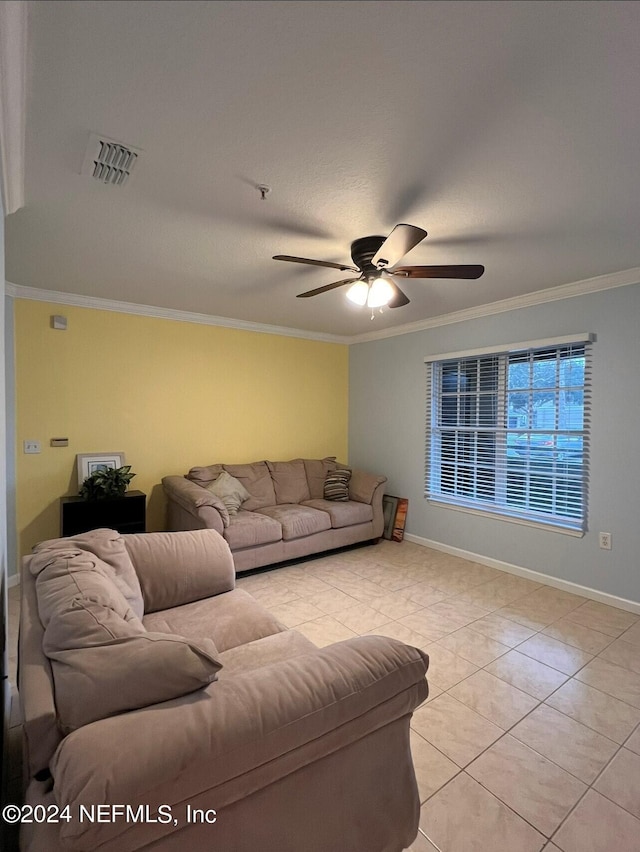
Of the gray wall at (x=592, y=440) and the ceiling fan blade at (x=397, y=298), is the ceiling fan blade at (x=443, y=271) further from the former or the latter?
the gray wall at (x=592, y=440)

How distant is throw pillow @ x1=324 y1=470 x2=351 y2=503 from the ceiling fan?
2.47 m

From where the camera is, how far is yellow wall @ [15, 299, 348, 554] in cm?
368

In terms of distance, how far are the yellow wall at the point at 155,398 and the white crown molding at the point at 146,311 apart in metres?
0.06

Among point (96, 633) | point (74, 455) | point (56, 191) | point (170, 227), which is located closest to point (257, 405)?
point (74, 455)

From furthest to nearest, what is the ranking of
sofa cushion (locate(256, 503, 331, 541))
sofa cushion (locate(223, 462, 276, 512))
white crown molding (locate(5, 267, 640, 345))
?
sofa cushion (locate(223, 462, 276, 512))
sofa cushion (locate(256, 503, 331, 541))
white crown molding (locate(5, 267, 640, 345))

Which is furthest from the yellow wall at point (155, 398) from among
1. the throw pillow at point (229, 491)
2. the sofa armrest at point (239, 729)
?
the sofa armrest at point (239, 729)

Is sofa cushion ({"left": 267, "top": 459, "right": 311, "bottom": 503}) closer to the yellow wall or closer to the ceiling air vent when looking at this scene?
the yellow wall

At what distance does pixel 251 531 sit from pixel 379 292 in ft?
7.64

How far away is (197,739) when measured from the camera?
35.5 inches

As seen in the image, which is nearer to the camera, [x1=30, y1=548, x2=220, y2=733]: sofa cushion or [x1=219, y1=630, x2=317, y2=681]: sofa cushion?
[x1=30, y1=548, x2=220, y2=733]: sofa cushion

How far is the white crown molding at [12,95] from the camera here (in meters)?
1.13

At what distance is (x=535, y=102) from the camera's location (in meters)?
1.42

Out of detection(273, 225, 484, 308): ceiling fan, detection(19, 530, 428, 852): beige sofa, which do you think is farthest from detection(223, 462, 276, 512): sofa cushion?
detection(19, 530, 428, 852): beige sofa

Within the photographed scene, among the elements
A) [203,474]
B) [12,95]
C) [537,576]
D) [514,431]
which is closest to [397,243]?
[12,95]
